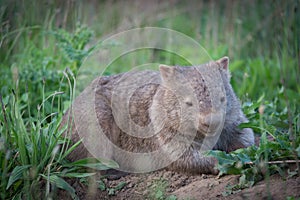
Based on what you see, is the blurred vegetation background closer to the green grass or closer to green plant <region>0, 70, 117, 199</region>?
the green grass

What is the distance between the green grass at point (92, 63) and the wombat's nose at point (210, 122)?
31 centimetres

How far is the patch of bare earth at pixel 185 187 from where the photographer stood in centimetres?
329

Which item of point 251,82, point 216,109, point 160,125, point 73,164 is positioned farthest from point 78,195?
point 251,82

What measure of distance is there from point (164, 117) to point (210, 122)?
0.57 metres

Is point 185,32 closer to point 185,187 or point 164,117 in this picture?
point 164,117

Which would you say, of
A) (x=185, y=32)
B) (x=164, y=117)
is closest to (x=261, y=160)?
(x=164, y=117)

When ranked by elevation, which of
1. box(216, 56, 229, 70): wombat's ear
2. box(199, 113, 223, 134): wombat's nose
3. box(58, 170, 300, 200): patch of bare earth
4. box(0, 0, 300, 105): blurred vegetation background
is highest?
box(0, 0, 300, 105): blurred vegetation background

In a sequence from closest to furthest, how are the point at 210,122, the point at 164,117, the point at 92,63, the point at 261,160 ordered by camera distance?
the point at 261,160 < the point at 210,122 < the point at 164,117 < the point at 92,63

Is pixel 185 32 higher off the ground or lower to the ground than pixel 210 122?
higher

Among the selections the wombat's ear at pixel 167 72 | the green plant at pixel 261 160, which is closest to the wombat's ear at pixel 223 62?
the wombat's ear at pixel 167 72

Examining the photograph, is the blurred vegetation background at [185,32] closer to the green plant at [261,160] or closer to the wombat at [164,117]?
the wombat at [164,117]

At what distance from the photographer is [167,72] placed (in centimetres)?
429

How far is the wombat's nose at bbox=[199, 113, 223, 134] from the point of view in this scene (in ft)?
12.4

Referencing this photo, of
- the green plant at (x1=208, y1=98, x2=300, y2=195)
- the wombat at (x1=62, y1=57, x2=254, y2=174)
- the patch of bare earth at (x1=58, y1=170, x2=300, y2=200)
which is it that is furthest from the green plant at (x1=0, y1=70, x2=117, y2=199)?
the green plant at (x1=208, y1=98, x2=300, y2=195)
